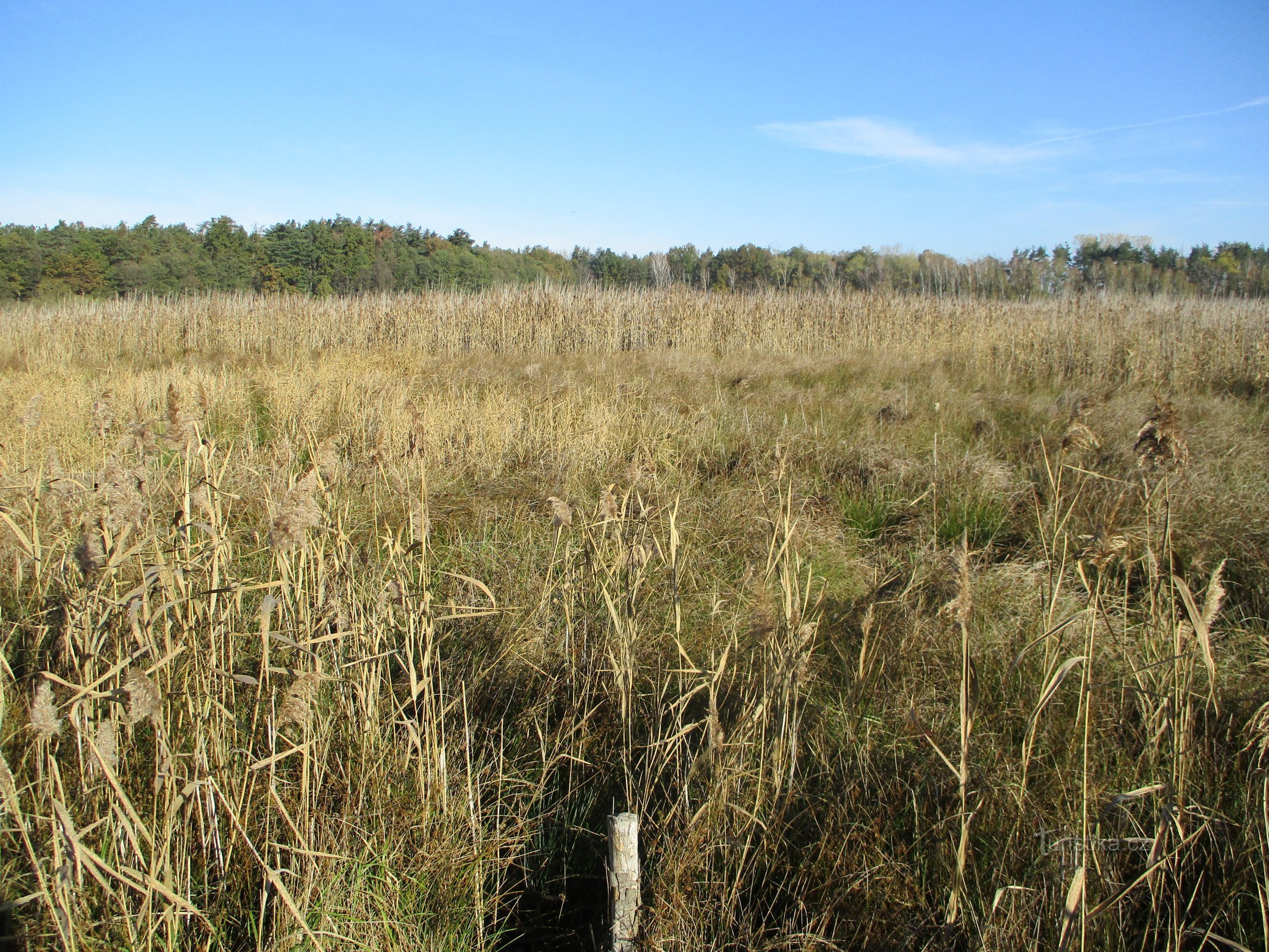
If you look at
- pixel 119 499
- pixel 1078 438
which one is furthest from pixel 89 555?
pixel 1078 438

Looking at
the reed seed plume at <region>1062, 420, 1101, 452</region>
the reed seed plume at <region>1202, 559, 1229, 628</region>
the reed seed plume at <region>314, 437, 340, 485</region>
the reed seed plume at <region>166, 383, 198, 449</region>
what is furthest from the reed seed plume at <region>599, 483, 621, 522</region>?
the reed seed plume at <region>1202, 559, 1229, 628</region>

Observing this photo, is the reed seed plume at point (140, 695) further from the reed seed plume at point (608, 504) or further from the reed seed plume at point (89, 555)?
the reed seed plume at point (608, 504)

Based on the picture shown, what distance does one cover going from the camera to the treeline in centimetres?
1761

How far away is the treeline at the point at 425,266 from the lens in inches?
693

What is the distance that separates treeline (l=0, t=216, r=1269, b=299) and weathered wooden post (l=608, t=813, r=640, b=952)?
14907 mm

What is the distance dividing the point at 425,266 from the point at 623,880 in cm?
3319

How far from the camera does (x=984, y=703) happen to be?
2.15 meters

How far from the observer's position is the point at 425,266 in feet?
105

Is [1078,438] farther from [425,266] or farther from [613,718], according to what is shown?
[425,266]

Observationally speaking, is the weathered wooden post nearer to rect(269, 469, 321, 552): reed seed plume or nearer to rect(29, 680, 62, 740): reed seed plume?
rect(269, 469, 321, 552): reed seed plume

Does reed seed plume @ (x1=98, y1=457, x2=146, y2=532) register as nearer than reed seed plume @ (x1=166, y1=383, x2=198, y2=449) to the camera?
Yes

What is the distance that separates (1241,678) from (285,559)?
2.73 m

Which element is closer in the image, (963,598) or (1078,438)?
(963,598)

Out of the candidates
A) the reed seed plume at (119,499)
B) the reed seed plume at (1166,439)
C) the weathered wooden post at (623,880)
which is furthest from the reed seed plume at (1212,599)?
the reed seed plume at (119,499)
